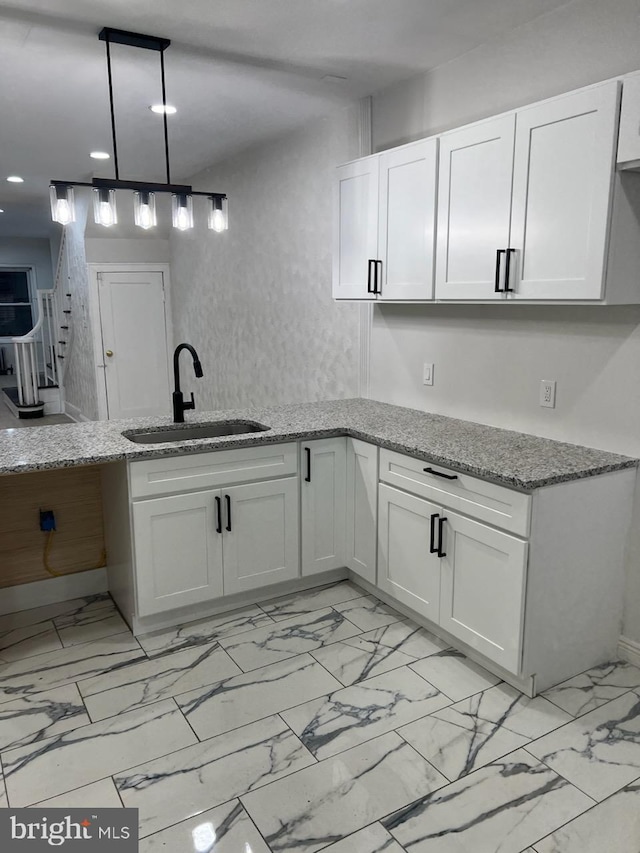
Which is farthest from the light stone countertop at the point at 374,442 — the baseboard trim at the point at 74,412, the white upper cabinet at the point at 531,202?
the baseboard trim at the point at 74,412

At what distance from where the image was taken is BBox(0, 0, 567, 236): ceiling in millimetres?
2668

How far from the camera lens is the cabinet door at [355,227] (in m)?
3.33

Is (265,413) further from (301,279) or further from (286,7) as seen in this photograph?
(286,7)

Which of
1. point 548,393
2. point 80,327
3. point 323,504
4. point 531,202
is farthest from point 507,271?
point 80,327

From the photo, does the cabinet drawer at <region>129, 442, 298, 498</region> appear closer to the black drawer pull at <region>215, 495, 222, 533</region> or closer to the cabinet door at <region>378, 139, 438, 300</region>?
the black drawer pull at <region>215, 495, 222, 533</region>

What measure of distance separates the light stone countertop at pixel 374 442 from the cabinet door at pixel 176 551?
0.83 feet

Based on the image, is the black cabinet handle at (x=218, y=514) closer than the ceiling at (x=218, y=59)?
No

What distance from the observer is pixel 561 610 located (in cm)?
245

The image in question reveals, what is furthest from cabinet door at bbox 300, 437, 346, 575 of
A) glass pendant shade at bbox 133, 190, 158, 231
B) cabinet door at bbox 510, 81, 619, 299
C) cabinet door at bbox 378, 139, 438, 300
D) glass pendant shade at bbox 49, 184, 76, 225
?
glass pendant shade at bbox 49, 184, 76, 225

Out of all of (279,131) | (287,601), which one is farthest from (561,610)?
(279,131)

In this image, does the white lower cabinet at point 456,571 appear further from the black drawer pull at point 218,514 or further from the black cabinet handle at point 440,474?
the black drawer pull at point 218,514

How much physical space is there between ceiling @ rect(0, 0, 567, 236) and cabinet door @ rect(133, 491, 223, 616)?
6.79ft
